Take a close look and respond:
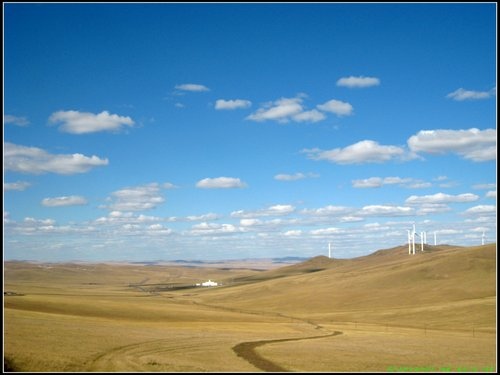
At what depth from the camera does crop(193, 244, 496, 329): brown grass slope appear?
3538 inches

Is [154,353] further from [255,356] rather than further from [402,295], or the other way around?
[402,295]

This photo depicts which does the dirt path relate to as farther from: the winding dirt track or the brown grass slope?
the brown grass slope

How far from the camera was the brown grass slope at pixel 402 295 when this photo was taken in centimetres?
8988

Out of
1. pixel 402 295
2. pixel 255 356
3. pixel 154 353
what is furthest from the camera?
pixel 402 295

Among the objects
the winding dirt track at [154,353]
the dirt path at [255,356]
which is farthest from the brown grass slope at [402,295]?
the winding dirt track at [154,353]

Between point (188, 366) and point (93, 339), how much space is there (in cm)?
1383

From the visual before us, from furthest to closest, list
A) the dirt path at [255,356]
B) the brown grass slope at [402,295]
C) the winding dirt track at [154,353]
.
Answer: the brown grass slope at [402,295], the dirt path at [255,356], the winding dirt track at [154,353]

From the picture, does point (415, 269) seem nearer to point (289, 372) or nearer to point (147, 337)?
point (147, 337)

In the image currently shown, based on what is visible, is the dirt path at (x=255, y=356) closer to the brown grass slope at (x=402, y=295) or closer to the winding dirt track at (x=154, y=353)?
the winding dirt track at (x=154, y=353)

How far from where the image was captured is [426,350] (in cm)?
4650

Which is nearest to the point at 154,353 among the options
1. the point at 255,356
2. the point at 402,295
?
the point at 255,356

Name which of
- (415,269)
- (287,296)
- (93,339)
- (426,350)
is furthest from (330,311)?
(93,339)

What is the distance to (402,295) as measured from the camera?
121 meters

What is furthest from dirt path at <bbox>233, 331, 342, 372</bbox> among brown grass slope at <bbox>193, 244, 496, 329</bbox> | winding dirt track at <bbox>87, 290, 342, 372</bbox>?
brown grass slope at <bbox>193, 244, 496, 329</bbox>
